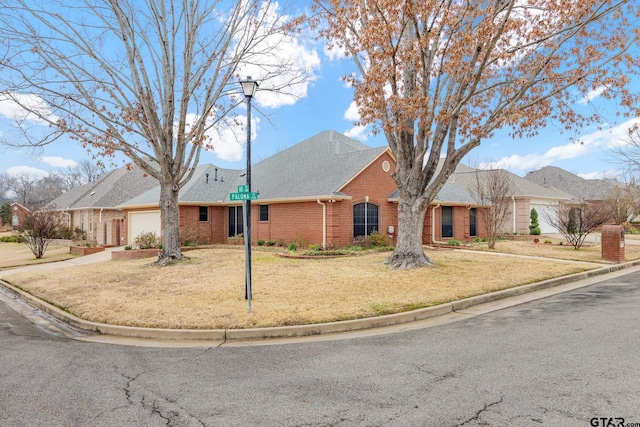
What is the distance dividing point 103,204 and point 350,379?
95.0 feet

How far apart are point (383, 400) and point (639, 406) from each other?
240cm

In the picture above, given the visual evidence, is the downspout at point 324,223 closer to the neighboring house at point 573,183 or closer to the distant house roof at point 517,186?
the distant house roof at point 517,186

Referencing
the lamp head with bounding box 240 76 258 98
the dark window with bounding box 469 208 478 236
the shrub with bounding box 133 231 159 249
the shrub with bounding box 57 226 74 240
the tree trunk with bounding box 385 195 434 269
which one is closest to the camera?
the lamp head with bounding box 240 76 258 98

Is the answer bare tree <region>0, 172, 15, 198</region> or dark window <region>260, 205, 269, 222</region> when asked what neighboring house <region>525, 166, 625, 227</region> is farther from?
bare tree <region>0, 172, 15, 198</region>

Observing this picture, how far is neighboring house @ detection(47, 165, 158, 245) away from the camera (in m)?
28.2

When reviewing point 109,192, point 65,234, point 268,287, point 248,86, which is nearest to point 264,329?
point 268,287

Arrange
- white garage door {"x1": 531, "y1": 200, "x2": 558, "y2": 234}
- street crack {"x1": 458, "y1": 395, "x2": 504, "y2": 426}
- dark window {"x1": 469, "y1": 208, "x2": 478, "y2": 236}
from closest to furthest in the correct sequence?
street crack {"x1": 458, "y1": 395, "x2": 504, "y2": 426} < dark window {"x1": 469, "y1": 208, "x2": 478, "y2": 236} < white garage door {"x1": 531, "y1": 200, "x2": 558, "y2": 234}

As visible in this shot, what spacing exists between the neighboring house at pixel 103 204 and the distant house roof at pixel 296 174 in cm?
391

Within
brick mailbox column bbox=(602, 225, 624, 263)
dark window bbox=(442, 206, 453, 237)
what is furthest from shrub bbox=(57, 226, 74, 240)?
brick mailbox column bbox=(602, 225, 624, 263)

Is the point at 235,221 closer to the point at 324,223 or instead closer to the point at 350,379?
the point at 324,223

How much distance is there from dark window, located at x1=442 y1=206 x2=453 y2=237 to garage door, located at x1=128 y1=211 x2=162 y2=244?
16965 mm

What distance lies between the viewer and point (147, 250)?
63.5 feet

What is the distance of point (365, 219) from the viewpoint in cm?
2003

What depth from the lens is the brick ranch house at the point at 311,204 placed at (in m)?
19.2
